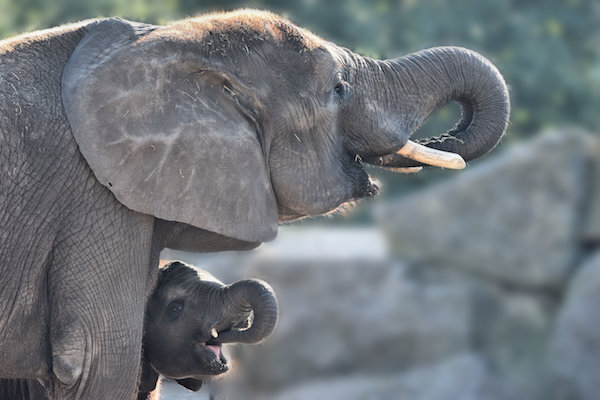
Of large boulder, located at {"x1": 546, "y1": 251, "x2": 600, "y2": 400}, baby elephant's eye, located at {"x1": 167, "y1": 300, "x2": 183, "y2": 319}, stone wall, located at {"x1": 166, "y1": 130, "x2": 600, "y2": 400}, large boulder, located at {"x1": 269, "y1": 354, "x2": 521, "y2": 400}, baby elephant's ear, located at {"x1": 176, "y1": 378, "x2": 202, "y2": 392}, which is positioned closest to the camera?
baby elephant's eye, located at {"x1": 167, "y1": 300, "x2": 183, "y2": 319}

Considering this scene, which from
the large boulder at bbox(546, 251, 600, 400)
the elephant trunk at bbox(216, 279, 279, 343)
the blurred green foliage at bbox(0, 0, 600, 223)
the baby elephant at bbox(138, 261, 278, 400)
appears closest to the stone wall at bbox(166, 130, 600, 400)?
the large boulder at bbox(546, 251, 600, 400)

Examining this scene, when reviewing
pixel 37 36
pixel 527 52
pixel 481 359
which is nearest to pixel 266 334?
Result: pixel 37 36

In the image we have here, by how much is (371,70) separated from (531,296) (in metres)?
8.64

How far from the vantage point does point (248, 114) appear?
15.0ft

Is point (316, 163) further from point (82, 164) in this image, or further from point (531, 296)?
point (531, 296)

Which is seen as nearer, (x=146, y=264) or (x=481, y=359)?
(x=146, y=264)

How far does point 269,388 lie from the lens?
44.5 feet

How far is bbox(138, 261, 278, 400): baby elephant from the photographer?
488cm

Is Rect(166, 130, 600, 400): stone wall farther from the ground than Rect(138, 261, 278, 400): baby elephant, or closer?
closer

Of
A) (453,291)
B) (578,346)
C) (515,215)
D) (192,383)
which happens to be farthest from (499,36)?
(192,383)

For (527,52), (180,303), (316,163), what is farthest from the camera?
(527,52)

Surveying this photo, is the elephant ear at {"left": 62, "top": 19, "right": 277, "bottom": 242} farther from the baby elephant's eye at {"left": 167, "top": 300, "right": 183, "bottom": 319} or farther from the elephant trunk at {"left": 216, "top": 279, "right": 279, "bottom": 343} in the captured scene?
the baby elephant's eye at {"left": 167, "top": 300, "right": 183, "bottom": 319}

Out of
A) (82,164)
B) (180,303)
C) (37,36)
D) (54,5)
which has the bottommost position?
(54,5)

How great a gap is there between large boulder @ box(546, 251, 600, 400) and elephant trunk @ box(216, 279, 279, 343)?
308 inches
